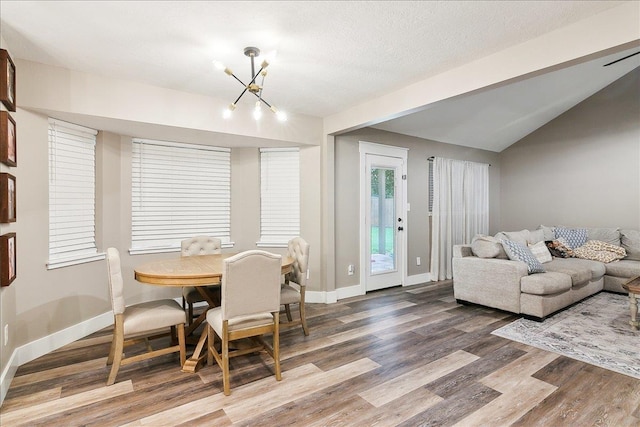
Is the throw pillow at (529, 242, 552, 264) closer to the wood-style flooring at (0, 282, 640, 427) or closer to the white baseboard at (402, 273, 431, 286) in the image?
the white baseboard at (402, 273, 431, 286)

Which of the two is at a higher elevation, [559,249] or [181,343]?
[559,249]

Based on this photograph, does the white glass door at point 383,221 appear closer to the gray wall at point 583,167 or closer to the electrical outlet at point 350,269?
the electrical outlet at point 350,269

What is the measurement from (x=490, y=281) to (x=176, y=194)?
13.2ft

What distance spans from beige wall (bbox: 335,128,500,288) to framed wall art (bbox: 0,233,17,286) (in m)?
3.27

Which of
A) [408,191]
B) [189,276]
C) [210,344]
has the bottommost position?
[210,344]

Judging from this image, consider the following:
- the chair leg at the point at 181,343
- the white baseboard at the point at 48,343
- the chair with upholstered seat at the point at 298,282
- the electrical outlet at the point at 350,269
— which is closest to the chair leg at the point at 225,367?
the chair leg at the point at 181,343

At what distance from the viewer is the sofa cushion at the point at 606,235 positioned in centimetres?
513

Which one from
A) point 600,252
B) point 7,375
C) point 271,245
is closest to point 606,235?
point 600,252

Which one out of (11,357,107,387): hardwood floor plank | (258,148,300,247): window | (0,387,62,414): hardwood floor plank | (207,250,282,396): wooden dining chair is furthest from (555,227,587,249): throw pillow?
(0,387,62,414): hardwood floor plank

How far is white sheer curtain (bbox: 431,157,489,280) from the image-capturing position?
224 inches

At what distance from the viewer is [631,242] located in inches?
197

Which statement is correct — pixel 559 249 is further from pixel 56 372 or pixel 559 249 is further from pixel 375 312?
pixel 56 372

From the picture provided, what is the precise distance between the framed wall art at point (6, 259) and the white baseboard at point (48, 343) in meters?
0.65

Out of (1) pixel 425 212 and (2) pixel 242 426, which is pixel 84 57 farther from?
(1) pixel 425 212
